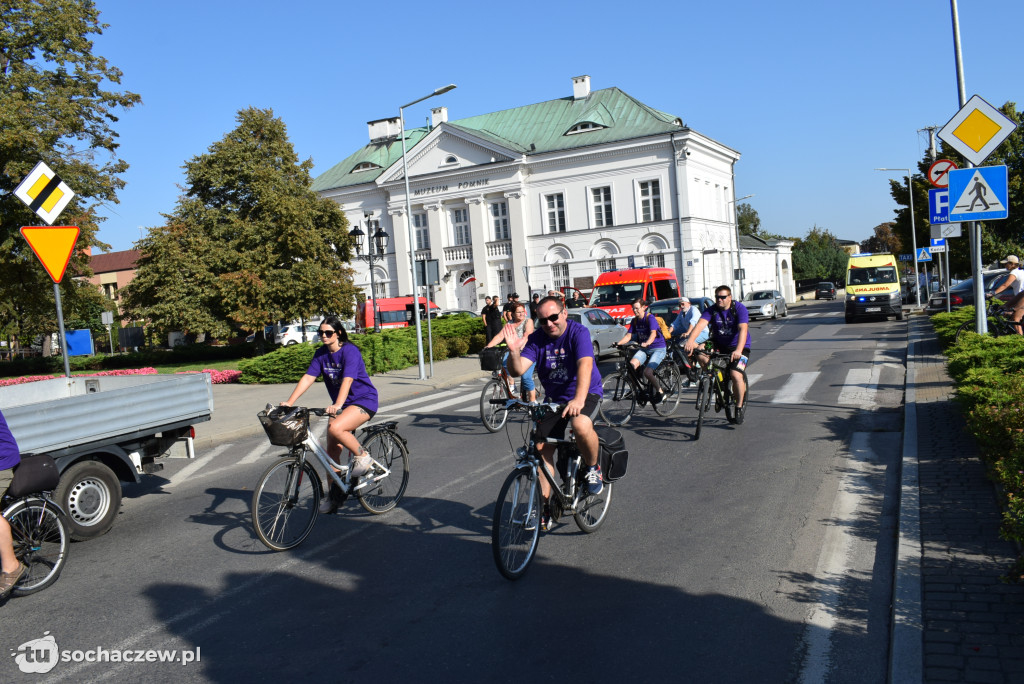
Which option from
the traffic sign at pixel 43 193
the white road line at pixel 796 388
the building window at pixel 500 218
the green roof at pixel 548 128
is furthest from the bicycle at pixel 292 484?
the building window at pixel 500 218

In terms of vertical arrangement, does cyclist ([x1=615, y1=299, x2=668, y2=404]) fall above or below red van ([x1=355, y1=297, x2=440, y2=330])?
below

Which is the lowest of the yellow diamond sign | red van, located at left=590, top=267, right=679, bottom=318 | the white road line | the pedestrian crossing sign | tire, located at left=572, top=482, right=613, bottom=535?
the white road line

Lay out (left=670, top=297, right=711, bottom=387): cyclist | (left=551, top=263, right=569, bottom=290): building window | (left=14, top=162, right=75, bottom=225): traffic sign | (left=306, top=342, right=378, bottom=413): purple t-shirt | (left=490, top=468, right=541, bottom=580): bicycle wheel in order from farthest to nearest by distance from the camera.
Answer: (left=551, top=263, right=569, bottom=290): building window < (left=670, top=297, right=711, bottom=387): cyclist < (left=14, top=162, right=75, bottom=225): traffic sign < (left=306, top=342, right=378, bottom=413): purple t-shirt < (left=490, top=468, right=541, bottom=580): bicycle wheel

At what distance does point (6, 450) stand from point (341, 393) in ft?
7.62

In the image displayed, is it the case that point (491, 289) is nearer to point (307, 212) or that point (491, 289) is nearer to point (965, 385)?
point (307, 212)

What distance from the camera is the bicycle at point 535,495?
525cm

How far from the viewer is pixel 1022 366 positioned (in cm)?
930

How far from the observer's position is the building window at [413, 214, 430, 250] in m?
56.4

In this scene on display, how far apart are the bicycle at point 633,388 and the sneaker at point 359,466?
204 inches

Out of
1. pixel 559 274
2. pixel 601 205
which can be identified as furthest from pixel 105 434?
pixel 559 274

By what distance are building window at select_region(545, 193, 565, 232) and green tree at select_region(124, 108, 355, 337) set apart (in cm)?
1934

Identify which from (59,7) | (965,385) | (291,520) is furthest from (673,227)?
(291,520)

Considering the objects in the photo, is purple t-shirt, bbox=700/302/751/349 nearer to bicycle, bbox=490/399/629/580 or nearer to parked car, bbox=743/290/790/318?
bicycle, bbox=490/399/629/580

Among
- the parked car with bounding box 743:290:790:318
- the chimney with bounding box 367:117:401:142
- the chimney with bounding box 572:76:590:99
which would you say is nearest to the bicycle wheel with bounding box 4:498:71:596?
the parked car with bounding box 743:290:790:318
